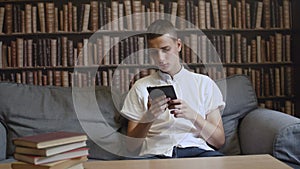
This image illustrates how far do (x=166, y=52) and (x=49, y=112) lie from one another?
26.9 inches

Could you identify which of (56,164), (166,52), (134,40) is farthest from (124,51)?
(56,164)

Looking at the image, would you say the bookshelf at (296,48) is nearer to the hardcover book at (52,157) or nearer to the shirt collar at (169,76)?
the shirt collar at (169,76)

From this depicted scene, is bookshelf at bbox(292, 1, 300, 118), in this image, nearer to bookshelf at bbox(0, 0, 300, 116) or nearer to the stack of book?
bookshelf at bbox(0, 0, 300, 116)

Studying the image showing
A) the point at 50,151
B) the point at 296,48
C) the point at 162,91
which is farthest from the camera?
the point at 296,48

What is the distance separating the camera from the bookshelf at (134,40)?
9.18 ft

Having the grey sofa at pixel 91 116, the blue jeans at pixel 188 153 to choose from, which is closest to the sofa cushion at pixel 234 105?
the grey sofa at pixel 91 116

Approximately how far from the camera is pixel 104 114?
6.97 feet

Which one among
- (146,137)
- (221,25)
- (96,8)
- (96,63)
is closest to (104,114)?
(146,137)

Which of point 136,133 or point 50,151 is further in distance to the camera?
Result: point 136,133

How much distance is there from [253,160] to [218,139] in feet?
1.57

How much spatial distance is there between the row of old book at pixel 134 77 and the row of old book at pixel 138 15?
0.30m

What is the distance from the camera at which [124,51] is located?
9.27 feet

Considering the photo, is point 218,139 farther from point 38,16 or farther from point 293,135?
point 38,16

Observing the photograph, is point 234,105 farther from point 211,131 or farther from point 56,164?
point 56,164
